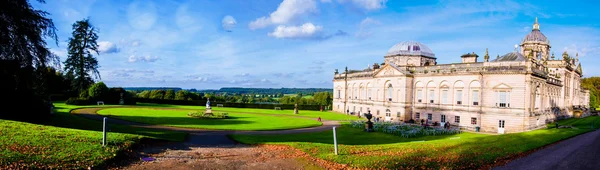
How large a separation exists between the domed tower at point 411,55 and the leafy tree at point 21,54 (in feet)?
156

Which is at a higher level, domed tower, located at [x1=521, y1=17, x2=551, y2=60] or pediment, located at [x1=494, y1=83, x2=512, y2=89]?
domed tower, located at [x1=521, y1=17, x2=551, y2=60]

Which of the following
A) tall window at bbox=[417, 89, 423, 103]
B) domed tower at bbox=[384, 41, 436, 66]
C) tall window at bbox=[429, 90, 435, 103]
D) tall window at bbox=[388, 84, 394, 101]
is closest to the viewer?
tall window at bbox=[429, 90, 435, 103]

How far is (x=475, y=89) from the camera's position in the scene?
40875 mm

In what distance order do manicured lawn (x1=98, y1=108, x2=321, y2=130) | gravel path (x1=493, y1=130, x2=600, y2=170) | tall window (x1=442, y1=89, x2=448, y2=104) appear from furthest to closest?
tall window (x1=442, y1=89, x2=448, y2=104), manicured lawn (x1=98, y1=108, x2=321, y2=130), gravel path (x1=493, y1=130, x2=600, y2=170)

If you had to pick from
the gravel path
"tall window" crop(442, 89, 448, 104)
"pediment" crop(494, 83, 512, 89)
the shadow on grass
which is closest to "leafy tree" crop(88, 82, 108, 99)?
the shadow on grass

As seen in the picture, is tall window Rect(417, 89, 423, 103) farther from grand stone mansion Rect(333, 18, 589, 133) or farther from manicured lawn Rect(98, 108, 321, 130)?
manicured lawn Rect(98, 108, 321, 130)

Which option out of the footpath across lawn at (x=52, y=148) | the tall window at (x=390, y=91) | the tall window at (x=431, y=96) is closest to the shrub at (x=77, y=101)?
the footpath across lawn at (x=52, y=148)

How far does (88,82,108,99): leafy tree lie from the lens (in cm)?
5704

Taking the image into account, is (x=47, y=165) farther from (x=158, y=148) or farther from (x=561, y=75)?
(x=561, y=75)

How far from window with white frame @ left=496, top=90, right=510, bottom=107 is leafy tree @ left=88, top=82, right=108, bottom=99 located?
195 ft

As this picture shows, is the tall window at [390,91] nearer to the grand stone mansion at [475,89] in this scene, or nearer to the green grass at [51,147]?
the grand stone mansion at [475,89]

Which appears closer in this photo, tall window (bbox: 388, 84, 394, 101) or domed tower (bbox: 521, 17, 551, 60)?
tall window (bbox: 388, 84, 394, 101)

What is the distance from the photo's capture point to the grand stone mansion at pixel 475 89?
37.6 m

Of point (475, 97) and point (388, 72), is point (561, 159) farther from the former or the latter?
point (388, 72)
